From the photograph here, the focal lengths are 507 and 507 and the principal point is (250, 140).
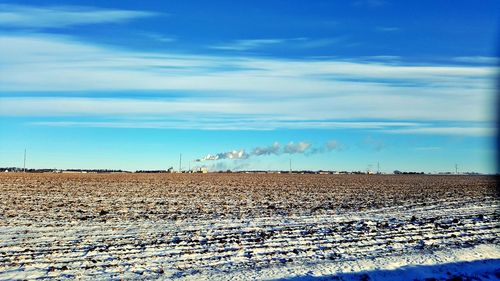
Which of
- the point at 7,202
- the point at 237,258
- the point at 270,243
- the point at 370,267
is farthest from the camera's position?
the point at 7,202

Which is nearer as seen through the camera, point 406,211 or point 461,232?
point 461,232

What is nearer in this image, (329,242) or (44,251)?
(44,251)

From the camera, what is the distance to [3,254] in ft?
40.9

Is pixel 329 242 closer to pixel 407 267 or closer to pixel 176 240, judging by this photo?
pixel 407 267

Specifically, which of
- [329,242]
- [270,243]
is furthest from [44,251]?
[329,242]

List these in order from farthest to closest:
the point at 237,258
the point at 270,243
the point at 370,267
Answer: the point at 270,243 → the point at 237,258 → the point at 370,267

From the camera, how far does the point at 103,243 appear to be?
14070 millimetres

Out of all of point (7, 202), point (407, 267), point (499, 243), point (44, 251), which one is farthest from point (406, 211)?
point (7, 202)

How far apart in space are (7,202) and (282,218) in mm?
16182

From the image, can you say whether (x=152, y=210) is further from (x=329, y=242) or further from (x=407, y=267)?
(x=407, y=267)

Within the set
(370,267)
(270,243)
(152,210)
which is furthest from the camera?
(152,210)

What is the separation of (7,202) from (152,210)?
372 inches

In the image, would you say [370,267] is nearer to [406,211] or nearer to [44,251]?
[44,251]

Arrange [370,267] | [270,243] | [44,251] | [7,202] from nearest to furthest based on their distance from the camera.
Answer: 1. [370,267]
2. [44,251]
3. [270,243]
4. [7,202]
